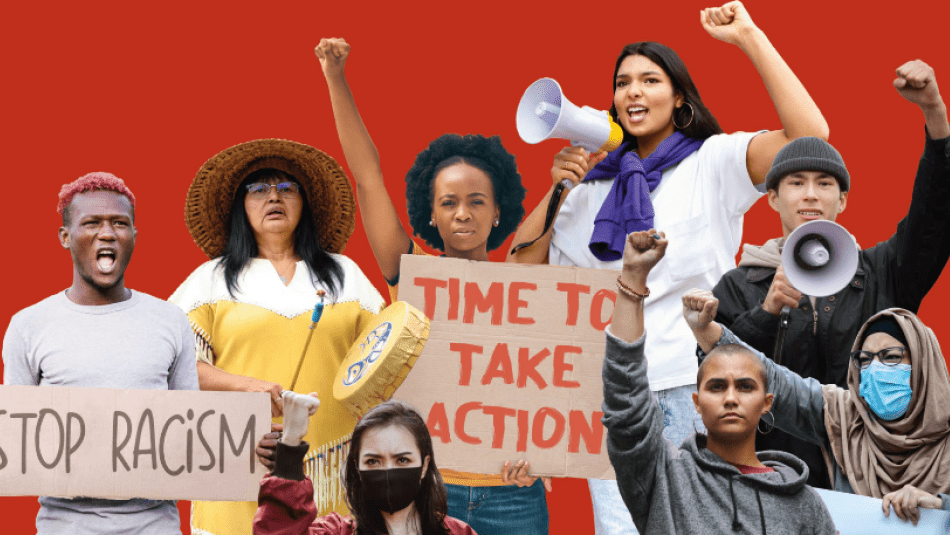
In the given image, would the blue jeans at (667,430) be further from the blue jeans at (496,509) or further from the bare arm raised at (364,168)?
the bare arm raised at (364,168)

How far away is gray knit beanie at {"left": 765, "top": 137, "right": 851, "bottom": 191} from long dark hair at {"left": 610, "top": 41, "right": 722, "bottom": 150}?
0.60 meters

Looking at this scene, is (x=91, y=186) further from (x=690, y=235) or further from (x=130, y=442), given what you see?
(x=690, y=235)

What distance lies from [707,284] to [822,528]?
5.25 ft

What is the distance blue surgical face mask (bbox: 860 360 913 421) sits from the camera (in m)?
4.88

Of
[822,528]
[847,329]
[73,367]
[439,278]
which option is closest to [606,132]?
[439,278]

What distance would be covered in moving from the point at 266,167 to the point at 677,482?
9.54 feet

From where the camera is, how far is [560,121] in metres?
5.78

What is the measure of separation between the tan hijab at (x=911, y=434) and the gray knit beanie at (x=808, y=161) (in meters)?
0.72

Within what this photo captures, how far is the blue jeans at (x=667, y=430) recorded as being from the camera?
548 centimetres

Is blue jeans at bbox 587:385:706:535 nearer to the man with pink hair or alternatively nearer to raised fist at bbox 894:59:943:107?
raised fist at bbox 894:59:943:107

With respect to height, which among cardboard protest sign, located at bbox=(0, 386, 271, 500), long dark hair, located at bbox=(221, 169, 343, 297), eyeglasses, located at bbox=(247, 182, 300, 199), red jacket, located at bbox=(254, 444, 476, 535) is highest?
eyeglasses, located at bbox=(247, 182, 300, 199)

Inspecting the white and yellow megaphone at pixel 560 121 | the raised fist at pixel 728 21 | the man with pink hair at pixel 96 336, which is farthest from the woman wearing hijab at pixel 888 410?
the man with pink hair at pixel 96 336

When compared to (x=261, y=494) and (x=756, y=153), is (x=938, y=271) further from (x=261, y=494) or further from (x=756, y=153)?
(x=261, y=494)

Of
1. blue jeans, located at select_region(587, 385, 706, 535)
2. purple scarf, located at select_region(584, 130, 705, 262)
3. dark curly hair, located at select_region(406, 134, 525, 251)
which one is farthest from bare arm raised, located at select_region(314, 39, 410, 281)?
blue jeans, located at select_region(587, 385, 706, 535)
